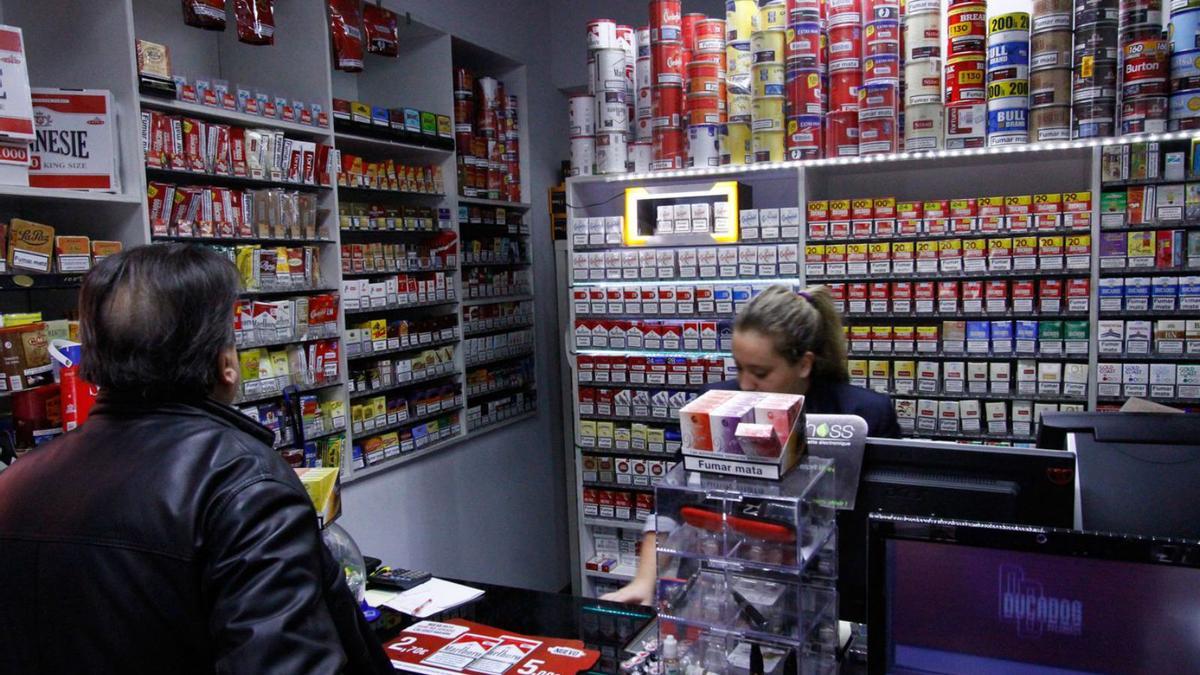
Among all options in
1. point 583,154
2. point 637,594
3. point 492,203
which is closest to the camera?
point 637,594

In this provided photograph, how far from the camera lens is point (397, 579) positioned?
2.58 m

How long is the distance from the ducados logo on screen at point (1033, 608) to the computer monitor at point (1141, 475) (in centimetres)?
43

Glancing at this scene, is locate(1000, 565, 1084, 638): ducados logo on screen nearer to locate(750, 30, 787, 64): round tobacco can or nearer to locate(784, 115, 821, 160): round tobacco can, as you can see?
locate(784, 115, 821, 160): round tobacco can

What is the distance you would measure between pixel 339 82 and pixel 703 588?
4226 millimetres

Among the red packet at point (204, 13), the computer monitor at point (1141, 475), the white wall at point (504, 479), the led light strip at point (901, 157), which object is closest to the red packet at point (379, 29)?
the white wall at point (504, 479)

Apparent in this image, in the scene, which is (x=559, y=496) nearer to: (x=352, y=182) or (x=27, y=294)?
(x=352, y=182)

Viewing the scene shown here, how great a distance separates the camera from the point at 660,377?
4.47 metres

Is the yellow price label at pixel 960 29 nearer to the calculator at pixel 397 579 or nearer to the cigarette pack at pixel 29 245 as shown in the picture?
the calculator at pixel 397 579

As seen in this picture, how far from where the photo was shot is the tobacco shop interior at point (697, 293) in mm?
1596

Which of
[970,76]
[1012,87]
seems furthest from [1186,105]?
[970,76]

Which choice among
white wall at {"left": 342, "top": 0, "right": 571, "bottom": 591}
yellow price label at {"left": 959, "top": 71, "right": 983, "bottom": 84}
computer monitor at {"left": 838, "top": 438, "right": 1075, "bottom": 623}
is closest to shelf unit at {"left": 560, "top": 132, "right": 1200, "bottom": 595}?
yellow price label at {"left": 959, "top": 71, "right": 983, "bottom": 84}

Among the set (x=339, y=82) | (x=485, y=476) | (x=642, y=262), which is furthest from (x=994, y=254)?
(x=339, y=82)

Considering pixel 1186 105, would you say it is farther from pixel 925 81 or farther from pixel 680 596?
pixel 680 596

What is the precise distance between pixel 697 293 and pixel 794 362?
1775mm
